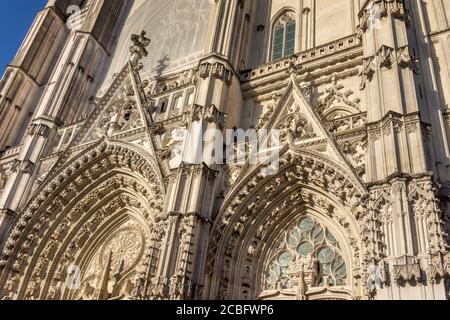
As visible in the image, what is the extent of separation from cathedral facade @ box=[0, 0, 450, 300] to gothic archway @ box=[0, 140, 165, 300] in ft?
0.15

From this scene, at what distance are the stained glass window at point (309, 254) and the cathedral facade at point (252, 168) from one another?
3 centimetres

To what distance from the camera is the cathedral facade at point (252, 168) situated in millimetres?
8656

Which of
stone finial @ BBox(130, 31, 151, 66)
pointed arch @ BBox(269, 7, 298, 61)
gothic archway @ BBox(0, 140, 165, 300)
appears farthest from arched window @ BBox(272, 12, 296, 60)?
gothic archway @ BBox(0, 140, 165, 300)

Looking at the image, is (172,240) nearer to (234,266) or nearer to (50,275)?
(234,266)

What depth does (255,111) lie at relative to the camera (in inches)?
530

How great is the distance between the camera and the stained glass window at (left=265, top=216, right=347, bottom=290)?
32.6 feet

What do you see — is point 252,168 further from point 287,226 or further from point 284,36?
point 284,36

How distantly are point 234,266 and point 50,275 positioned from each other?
19.6 ft

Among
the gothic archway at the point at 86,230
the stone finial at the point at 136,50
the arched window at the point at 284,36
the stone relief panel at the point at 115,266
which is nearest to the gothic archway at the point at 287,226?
the gothic archway at the point at 86,230

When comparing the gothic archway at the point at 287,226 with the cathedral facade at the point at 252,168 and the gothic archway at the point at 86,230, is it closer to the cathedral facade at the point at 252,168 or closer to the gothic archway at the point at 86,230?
the cathedral facade at the point at 252,168

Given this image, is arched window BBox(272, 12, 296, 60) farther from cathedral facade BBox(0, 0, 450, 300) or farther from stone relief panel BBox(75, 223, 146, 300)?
stone relief panel BBox(75, 223, 146, 300)

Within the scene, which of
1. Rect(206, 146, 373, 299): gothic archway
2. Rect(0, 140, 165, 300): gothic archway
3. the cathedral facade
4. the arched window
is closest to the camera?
the cathedral facade

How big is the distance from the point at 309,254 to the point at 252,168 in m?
2.36

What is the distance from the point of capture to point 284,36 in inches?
620
